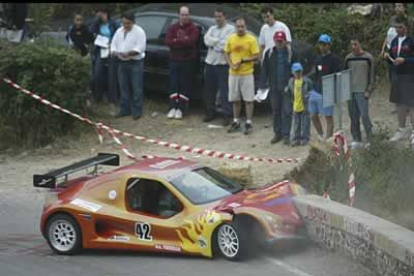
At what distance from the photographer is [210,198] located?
1391 cm

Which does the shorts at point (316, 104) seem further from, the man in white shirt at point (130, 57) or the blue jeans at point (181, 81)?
the man in white shirt at point (130, 57)

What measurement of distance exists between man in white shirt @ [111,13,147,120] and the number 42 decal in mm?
7567

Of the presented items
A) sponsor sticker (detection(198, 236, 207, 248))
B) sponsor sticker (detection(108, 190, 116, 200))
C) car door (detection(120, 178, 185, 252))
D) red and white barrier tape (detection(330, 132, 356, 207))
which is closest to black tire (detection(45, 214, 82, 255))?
sponsor sticker (detection(108, 190, 116, 200))

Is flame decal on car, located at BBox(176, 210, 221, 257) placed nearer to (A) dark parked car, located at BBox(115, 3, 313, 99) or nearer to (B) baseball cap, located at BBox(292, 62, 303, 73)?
(B) baseball cap, located at BBox(292, 62, 303, 73)

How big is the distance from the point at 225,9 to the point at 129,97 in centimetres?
269

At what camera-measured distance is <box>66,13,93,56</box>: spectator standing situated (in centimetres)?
2223

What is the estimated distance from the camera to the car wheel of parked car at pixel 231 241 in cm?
1313

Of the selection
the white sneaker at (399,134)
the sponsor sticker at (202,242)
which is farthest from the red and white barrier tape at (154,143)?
the sponsor sticker at (202,242)

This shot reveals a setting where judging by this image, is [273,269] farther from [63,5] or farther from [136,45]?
[63,5]

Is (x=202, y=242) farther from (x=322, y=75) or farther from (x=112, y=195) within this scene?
(x=322, y=75)

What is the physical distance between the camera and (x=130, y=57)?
21.0m

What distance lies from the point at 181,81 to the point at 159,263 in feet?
25.6

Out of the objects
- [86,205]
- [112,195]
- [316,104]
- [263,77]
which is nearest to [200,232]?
[112,195]

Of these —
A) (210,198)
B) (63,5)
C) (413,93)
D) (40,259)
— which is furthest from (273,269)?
(63,5)
